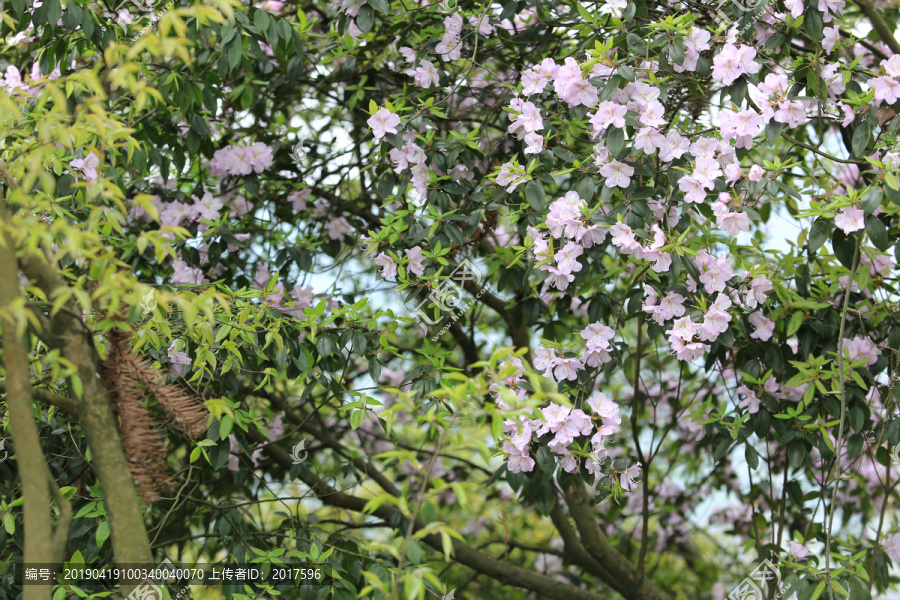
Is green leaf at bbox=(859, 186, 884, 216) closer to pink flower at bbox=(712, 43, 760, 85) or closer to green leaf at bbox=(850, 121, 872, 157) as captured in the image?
green leaf at bbox=(850, 121, 872, 157)

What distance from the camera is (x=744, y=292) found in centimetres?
203

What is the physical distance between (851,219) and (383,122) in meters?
1.24

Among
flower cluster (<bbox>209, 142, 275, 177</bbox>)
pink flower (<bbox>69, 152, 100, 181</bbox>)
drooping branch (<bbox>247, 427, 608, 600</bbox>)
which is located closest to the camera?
pink flower (<bbox>69, 152, 100, 181</bbox>)

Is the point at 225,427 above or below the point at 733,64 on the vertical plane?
below

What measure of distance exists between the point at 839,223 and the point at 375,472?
1.77 m

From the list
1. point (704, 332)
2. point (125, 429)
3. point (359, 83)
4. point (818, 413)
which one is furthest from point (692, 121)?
point (125, 429)

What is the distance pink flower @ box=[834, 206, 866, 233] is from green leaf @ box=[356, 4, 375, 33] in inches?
52.2

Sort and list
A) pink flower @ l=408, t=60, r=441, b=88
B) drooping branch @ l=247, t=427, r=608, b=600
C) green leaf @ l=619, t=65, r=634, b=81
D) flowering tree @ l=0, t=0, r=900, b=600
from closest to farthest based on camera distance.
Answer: flowering tree @ l=0, t=0, r=900, b=600 → green leaf @ l=619, t=65, r=634, b=81 → pink flower @ l=408, t=60, r=441, b=88 → drooping branch @ l=247, t=427, r=608, b=600

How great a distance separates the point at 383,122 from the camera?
7.09 ft

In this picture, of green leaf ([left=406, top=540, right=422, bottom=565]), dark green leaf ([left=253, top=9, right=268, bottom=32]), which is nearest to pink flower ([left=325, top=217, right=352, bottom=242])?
dark green leaf ([left=253, top=9, right=268, bottom=32])

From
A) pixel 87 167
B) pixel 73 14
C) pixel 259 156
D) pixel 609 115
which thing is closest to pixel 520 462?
pixel 609 115

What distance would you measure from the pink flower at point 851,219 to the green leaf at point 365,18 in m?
1.33

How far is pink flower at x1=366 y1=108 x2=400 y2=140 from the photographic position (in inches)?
84.3

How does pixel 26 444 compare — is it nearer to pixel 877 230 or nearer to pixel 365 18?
pixel 365 18
